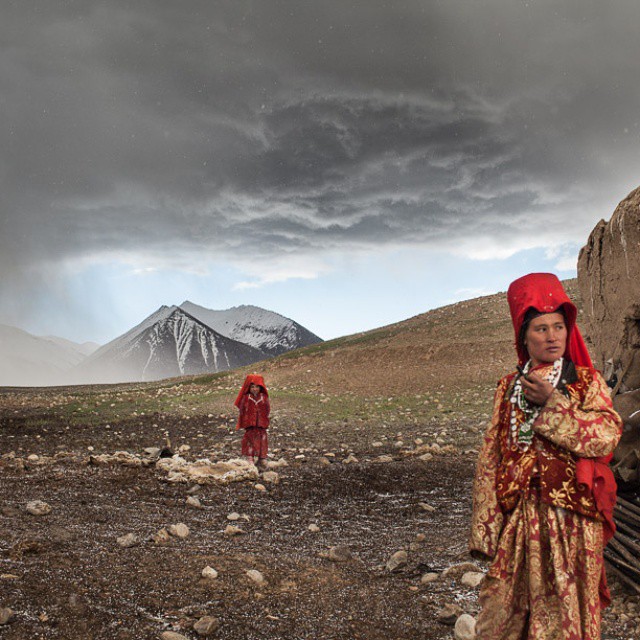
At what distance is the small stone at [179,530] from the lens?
19.7 ft

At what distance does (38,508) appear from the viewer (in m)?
6.48

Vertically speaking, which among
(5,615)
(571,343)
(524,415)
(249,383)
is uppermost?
(571,343)

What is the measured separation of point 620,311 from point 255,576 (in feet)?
16.0

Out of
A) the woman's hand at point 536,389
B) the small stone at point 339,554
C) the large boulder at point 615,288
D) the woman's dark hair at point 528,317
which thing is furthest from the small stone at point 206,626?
the large boulder at point 615,288

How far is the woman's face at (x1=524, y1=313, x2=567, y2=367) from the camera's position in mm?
2992

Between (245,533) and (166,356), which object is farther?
(166,356)

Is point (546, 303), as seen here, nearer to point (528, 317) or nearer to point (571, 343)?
point (528, 317)

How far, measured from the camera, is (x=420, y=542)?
239 inches

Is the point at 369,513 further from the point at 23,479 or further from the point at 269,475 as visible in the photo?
the point at 23,479

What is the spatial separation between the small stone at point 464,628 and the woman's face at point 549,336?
2.08 meters

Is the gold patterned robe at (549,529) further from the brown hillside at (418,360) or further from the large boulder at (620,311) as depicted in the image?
the brown hillside at (418,360)

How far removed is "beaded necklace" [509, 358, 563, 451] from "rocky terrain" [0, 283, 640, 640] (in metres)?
1.71

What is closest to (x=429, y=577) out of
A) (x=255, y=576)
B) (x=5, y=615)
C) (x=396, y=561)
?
(x=396, y=561)

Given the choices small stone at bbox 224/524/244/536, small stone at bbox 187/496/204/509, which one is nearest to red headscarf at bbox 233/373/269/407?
small stone at bbox 187/496/204/509
